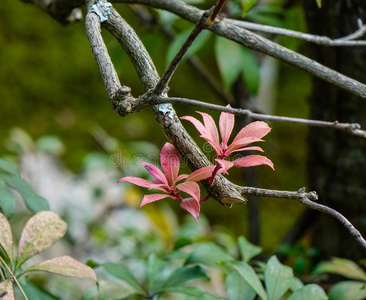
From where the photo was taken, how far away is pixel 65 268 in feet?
1.93

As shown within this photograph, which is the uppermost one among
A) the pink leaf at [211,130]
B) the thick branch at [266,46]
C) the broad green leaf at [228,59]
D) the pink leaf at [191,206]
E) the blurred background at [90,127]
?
the thick branch at [266,46]

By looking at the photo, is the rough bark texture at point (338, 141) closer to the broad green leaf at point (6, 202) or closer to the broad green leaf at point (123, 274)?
the broad green leaf at point (123, 274)

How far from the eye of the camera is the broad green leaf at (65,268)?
1.90 ft

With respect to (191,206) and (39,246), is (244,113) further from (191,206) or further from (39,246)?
(39,246)

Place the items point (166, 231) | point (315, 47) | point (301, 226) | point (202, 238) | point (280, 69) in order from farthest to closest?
point (280, 69)
point (166, 231)
point (202, 238)
point (301, 226)
point (315, 47)

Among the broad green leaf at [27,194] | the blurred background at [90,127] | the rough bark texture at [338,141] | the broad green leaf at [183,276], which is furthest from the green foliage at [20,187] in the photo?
the blurred background at [90,127]

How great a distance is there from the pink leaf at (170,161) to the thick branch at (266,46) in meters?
0.24

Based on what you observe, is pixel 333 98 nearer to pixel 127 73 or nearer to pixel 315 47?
pixel 315 47

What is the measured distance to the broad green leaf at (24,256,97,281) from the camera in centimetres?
58

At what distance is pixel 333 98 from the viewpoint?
0.92 m

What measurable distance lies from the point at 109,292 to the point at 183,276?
5.0 inches

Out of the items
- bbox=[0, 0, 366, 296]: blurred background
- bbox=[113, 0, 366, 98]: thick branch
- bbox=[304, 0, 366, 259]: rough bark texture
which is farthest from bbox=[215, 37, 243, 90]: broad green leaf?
bbox=[0, 0, 366, 296]: blurred background

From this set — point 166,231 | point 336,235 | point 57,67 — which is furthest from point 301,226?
point 57,67

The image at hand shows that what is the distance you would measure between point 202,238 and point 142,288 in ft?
2.01
